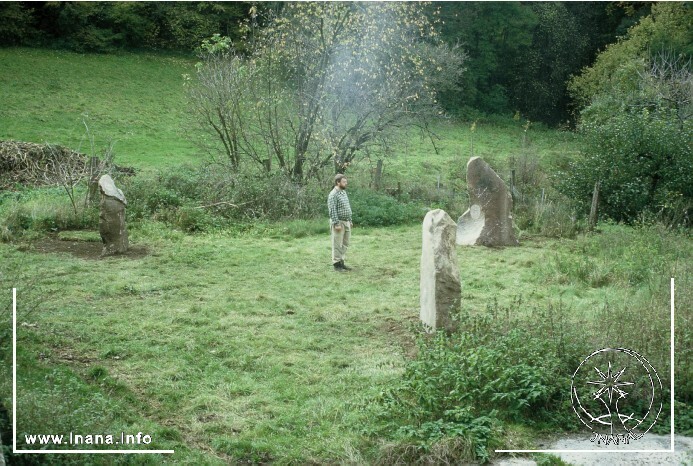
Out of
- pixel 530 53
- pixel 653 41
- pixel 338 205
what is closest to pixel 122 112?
pixel 338 205

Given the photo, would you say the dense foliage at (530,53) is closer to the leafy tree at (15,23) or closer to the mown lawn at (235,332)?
the leafy tree at (15,23)

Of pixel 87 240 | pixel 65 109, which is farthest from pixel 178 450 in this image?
pixel 65 109

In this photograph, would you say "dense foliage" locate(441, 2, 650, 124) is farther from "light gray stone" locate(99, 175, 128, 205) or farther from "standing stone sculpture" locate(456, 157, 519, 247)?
"light gray stone" locate(99, 175, 128, 205)

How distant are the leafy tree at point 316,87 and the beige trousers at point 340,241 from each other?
5837mm

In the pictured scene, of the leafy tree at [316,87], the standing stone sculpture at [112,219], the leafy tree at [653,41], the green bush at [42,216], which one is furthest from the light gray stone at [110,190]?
the leafy tree at [653,41]

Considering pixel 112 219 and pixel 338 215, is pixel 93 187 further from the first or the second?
pixel 338 215

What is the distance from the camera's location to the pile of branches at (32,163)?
18.4 m

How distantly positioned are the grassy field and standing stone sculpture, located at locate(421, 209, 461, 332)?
389mm

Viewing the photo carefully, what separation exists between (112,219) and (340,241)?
4083 millimetres

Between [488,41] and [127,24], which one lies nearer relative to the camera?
[127,24]

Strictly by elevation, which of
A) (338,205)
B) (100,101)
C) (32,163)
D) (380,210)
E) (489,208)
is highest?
(100,101)

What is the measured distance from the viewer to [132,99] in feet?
87.9

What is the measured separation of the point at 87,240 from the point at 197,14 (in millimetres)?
14392

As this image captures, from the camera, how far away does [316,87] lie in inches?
761
